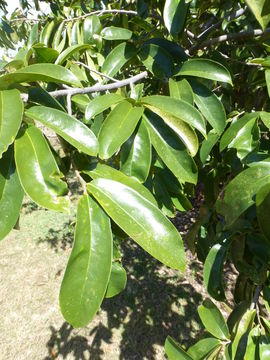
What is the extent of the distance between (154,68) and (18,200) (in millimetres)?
660

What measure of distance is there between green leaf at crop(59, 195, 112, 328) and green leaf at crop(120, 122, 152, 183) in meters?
0.22

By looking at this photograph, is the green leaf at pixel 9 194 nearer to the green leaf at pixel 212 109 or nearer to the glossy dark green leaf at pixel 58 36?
the green leaf at pixel 212 109

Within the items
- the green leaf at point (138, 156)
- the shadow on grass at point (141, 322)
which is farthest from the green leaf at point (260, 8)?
the shadow on grass at point (141, 322)

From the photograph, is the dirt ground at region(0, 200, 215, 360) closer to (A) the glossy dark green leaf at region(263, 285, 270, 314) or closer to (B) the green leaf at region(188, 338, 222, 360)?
(B) the green leaf at region(188, 338, 222, 360)

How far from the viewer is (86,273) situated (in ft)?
1.71

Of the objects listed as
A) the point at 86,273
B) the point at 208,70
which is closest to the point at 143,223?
the point at 86,273

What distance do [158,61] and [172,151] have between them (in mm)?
424

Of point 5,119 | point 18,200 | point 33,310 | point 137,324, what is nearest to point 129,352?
point 137,324

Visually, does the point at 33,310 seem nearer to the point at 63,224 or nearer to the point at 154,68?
the point at 63,224

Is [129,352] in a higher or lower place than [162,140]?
lower

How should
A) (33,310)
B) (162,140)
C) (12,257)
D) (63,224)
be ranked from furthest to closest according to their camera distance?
(63,224) < (12,257) < (33,310) < (162,140)

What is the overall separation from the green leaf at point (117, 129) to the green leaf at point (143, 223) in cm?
12

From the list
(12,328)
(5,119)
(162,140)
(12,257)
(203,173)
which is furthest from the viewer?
(12,257)

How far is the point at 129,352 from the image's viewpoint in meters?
2.37
